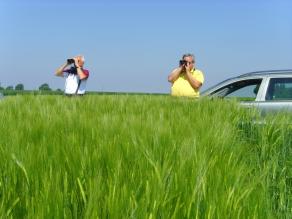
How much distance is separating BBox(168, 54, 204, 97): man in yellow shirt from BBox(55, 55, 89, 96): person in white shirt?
1.59 meters

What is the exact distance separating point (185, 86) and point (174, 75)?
0.90 ft

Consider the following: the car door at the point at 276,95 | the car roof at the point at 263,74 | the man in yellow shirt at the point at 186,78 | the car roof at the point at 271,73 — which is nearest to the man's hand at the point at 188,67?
the man in yellow shirt at the point at 186,78

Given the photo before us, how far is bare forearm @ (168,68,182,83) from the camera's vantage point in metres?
8.42

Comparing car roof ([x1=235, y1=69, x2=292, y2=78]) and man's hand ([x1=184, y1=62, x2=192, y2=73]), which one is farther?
car roof ([x1=235, y1=69, x2=292, y2=78])

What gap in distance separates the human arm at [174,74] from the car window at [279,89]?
5.03 ft

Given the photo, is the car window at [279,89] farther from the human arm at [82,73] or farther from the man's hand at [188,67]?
the human arm at [82,73]

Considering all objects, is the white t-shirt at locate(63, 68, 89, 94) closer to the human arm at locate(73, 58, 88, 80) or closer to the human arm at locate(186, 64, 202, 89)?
the human arm at locate(73, 58, 88, 80)

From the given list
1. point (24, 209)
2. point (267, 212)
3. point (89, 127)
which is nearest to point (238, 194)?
point (267, 212)

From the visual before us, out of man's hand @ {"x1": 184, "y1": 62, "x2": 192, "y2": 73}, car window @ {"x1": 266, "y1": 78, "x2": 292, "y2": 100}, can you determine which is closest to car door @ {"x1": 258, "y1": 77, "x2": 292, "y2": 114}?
car window @ {"x1": 266, "y1": 78, "x2": 292, "y2": 100}

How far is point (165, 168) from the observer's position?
163cm

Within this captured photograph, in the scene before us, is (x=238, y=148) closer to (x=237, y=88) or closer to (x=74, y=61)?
(x=237, y=88)

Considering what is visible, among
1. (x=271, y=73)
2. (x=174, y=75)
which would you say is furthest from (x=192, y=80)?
(x=271, y=73)

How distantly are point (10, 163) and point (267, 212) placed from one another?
0.92 metres

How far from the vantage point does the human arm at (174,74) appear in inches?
A: 332
